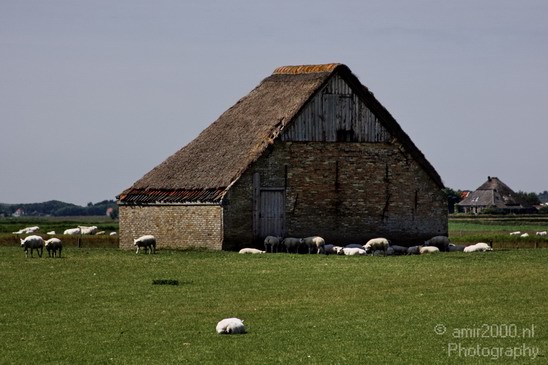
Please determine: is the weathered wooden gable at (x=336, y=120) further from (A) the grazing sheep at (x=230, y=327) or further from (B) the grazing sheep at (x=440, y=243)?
(A) the grazing sheep at (x=230, y=327)

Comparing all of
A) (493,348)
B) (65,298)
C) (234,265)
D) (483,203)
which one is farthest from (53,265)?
(483,203)

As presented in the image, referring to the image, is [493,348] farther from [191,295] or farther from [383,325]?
[191,295]

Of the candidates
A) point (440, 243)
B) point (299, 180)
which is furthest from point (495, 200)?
point (299, 180)

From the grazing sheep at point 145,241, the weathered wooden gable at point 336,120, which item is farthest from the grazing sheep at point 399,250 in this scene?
the grazing sheep at point 145,241

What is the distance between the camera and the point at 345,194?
57.9 meters

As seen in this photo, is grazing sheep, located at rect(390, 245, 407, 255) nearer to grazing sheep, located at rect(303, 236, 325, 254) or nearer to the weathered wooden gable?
grazing sheep, located at rect(303, 236, 325, 254)

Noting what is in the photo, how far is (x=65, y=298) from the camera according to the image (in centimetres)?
3269

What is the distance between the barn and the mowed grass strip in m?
8.25

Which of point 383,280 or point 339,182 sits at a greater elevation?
point 339,182

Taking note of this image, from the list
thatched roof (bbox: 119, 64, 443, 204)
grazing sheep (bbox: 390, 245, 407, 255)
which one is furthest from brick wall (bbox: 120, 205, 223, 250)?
grazing sheep (bbox: 390, 245, 407, 255)

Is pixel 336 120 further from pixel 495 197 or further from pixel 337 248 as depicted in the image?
pixel 495 197

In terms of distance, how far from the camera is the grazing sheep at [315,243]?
53438 mm

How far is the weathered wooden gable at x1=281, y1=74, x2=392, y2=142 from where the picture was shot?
187 ft

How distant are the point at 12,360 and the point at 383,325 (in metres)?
7.95
